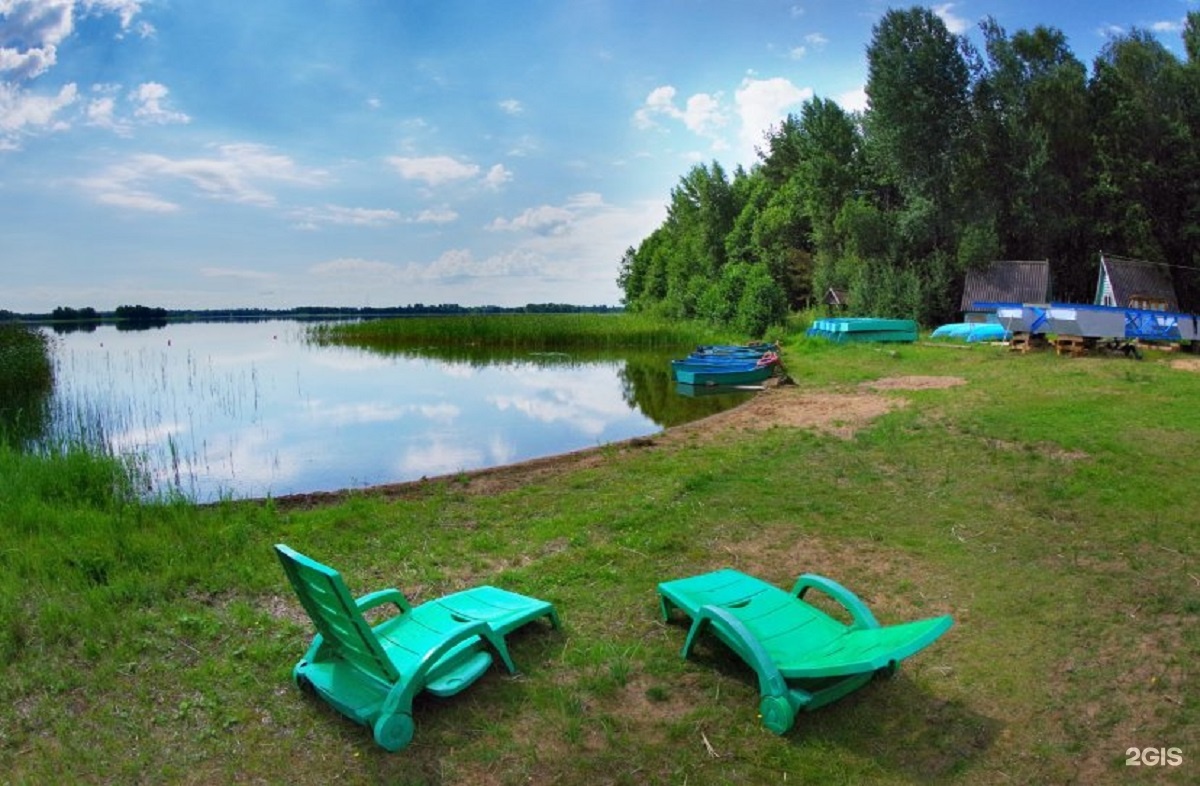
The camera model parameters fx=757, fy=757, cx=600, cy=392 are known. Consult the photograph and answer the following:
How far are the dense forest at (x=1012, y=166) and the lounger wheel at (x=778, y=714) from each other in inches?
1246

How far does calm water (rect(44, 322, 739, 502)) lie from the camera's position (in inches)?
457

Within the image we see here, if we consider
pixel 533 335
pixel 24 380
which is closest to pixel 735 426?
pixel 24 380

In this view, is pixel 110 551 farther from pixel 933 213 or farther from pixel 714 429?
pixel 933 213

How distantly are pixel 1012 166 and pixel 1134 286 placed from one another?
7293 millimetres

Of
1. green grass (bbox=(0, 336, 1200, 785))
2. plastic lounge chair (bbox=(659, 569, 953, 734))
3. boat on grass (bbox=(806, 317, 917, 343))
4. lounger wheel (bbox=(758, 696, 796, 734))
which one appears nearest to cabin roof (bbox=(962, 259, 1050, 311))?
boat on grass (bbox=(806, 317, 917, 343))

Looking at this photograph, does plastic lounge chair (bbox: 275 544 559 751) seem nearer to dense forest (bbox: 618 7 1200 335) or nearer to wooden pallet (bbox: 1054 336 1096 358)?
wooden pallet (bbox: 1054 336 1096 358)

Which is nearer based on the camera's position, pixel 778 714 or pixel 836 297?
pixel 778 714

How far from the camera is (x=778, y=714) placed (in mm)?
3439

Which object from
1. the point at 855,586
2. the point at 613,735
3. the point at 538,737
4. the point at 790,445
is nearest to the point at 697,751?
the point at 613,735

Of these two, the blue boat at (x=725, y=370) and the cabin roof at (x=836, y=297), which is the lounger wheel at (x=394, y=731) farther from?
the cabin roof at (x=836, y=297)

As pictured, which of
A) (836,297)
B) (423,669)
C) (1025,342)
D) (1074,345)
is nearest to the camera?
(423,669)

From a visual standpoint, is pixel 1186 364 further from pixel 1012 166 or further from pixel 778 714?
pixel 1012 166

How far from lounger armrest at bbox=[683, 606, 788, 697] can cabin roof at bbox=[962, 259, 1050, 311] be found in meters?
32.1

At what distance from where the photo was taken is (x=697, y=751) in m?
3.34
